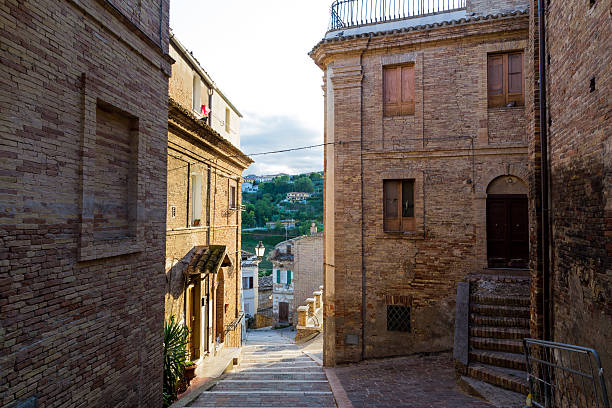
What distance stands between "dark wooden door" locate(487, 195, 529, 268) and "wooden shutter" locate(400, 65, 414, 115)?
10.5 ft

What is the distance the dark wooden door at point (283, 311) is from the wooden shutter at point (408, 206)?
25.6 metres

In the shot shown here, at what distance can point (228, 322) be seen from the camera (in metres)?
15.3

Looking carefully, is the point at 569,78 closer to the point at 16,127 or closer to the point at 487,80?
the point at 487,80

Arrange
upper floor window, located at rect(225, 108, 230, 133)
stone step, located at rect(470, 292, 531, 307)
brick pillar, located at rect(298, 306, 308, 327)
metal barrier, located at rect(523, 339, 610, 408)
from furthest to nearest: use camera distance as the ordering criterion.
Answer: brick pillar, located at rect(298, 306, 308, 327)
upper floor window, located at rect(225, 108, 230, 133)
stone step, located at rect(470, 292, 531, 307)
metal barrier, located at rect(523, 339, 610, 408)

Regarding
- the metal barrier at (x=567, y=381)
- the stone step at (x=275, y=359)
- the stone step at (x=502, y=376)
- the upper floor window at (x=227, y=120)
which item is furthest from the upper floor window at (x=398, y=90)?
the stone step at (x=275, y=359)

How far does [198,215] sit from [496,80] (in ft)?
30.0

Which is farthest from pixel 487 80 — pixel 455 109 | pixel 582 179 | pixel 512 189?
pixel 582 179

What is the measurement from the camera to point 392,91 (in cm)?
1102

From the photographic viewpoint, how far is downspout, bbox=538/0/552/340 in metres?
6.42

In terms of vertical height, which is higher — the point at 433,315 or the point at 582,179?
the point at 582,179

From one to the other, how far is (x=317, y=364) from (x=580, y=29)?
33.0ft

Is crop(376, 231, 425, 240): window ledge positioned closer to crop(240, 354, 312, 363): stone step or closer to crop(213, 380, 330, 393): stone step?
crop(213, 380, 330, 393): stone step

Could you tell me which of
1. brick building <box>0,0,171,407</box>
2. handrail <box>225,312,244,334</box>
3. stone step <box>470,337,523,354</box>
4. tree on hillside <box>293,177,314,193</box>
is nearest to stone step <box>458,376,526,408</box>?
stone step <box>470,337,523,354</box>

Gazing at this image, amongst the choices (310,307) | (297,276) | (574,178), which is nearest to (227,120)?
(310,307)
